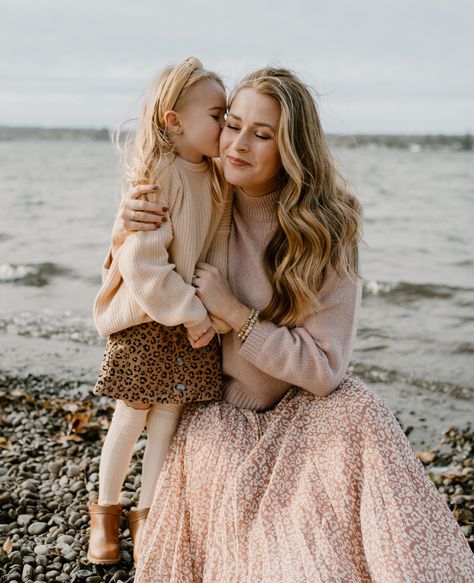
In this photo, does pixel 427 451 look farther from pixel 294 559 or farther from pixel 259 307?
pixel 294 559

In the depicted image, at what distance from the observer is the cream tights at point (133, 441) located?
349cm

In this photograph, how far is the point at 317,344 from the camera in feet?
11.1

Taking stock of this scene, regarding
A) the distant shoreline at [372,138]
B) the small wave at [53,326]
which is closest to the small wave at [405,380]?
the small wave at [53,326]

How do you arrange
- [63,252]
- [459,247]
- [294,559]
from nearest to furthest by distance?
[294,559] → [63,252] → [459,247]

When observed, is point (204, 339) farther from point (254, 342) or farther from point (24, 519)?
point (24, 519)

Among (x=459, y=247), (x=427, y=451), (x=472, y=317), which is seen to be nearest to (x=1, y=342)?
(x=427, y=451)

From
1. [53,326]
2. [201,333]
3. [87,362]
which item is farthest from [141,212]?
[53,326]

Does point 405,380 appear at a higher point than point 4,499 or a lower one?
lower

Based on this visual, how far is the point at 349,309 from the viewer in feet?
11.3

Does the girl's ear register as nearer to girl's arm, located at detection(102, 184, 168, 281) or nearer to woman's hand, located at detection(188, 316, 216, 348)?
girl's arm, located at detection(102, 184, 168, 281)

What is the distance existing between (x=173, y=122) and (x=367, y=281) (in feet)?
26.7

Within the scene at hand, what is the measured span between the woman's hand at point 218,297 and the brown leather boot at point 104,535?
108 cm

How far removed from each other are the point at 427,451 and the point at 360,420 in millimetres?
2833

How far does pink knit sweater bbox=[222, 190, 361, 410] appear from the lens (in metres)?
3.31
